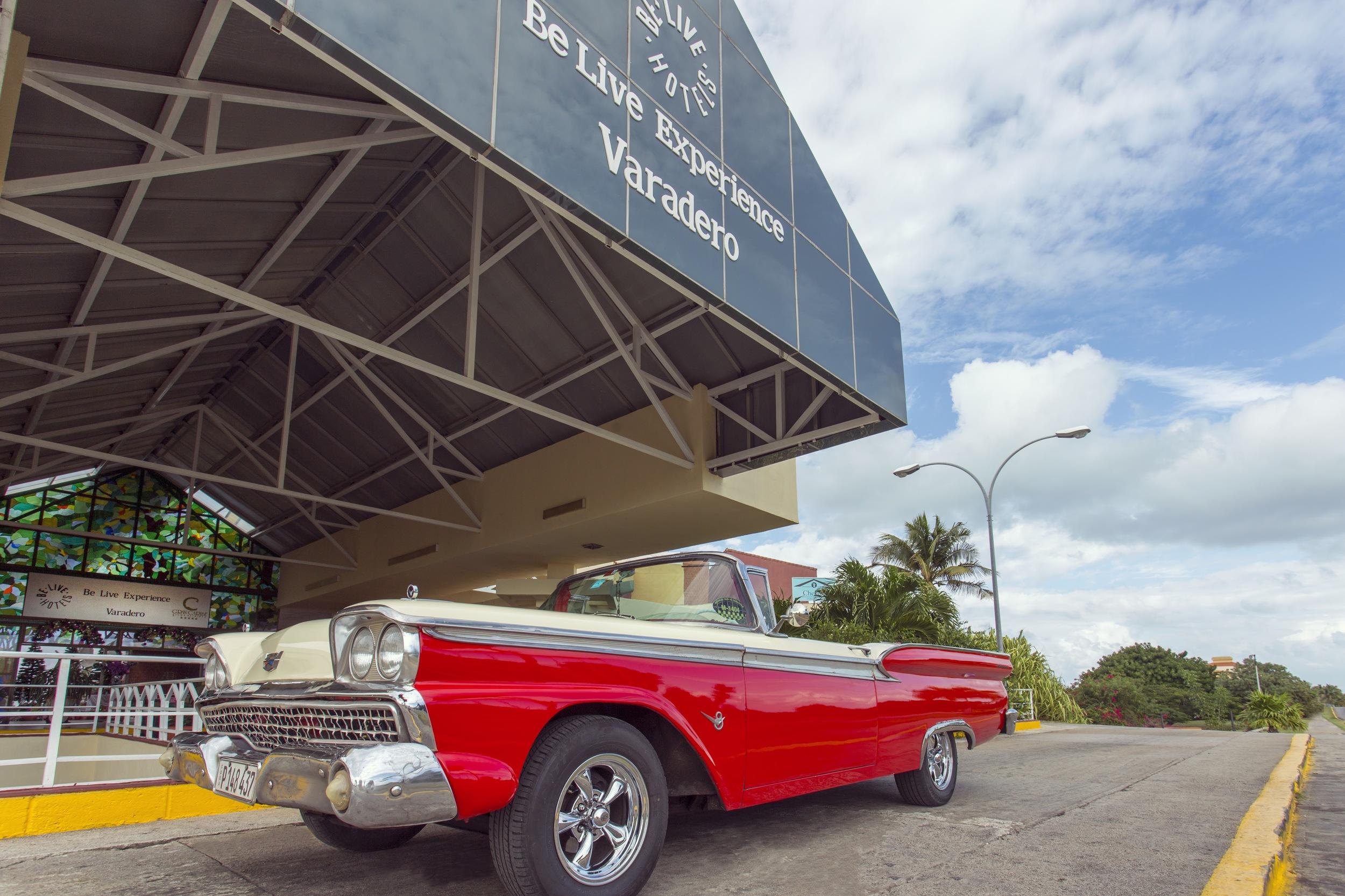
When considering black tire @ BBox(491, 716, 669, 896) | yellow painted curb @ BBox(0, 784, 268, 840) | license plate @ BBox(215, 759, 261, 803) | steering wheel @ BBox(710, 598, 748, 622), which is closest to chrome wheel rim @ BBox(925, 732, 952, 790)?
steering wheel @ BBox(710, 598, 748, 622)

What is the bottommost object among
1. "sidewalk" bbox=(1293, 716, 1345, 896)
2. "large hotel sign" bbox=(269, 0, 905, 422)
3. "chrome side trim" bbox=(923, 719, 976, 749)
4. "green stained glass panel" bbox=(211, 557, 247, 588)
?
"sidewalk" bbox=(1293, 716, 1345, 896)

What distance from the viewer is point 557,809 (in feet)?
8.63

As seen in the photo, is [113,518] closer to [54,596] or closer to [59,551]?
[59,551]

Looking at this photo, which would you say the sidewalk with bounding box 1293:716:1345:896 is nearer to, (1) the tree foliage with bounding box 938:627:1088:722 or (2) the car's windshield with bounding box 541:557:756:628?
(2) the car's windshield with bounding box 541:557:756:628

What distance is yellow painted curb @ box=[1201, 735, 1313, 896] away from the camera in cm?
299

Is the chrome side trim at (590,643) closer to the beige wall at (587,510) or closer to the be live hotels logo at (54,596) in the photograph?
the beige wall at (587,510)

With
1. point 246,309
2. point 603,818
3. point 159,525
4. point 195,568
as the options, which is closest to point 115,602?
point 195,568

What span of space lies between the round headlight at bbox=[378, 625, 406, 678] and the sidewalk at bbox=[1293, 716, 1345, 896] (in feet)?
12.3

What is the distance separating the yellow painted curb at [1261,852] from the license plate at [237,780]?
3.42 meters

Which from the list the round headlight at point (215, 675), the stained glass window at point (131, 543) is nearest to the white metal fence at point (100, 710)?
the round headlight at point (215, 675)

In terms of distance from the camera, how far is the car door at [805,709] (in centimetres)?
358

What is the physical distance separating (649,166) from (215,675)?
5.22 metres

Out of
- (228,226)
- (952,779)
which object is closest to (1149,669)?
(952,779)

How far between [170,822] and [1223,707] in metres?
42.4
